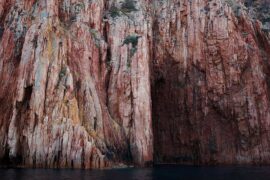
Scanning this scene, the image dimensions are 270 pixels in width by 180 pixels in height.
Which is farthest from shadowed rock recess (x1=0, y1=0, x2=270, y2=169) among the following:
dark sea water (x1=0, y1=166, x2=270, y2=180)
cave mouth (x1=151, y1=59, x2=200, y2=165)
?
dark sea water (x1=0, y1=166, x2=270, y2=180)

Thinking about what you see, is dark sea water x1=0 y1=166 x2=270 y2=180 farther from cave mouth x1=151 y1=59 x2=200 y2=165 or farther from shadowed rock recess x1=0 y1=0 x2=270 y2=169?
cave mouth x1=151 y1=59 x2=200 y2=165

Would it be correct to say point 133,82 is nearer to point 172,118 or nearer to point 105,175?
point 172,118

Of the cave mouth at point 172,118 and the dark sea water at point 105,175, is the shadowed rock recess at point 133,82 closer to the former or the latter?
the cave mouth at point 172,118

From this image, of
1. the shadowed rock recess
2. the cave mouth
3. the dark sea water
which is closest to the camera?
the dark sea water

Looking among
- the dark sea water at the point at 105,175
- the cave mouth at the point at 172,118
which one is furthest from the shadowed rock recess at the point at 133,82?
the dark sea water at the point at 105,175

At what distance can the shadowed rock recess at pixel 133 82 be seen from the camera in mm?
75250

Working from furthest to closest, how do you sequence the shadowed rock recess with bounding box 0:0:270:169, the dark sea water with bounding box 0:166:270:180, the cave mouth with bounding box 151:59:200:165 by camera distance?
the cave mouth with bounding box 151:59:200:165 → the shadowed rock recess with bounding box 0:0:270:169 → the dark sea water with bounding box 0:166:270:180

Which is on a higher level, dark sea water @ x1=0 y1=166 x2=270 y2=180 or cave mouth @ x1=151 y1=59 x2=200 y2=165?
cave mouth @ x1=151 y1=59 x2=200 y2=165

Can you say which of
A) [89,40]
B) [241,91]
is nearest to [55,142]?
[89,40]

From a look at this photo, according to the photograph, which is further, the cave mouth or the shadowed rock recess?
the cave mouth

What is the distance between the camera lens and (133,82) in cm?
9338

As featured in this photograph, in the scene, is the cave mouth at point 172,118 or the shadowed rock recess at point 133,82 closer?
the shadowed rock recess at point 133,82

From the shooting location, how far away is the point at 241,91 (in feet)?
345

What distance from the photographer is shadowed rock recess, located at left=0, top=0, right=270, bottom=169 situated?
7525 centimetres
